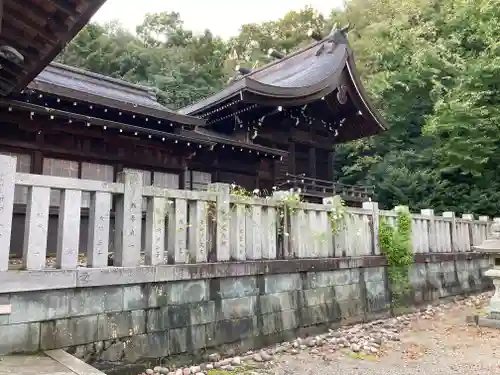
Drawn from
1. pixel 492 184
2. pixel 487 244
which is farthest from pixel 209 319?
pixel 492 184

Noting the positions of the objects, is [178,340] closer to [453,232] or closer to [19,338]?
[19,338]

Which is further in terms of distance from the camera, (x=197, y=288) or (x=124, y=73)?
(x=124, y=73)

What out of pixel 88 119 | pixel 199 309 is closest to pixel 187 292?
pixel 199 309

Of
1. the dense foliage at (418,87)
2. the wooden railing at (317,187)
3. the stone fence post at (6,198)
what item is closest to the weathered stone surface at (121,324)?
the stone fence post at (6,198)

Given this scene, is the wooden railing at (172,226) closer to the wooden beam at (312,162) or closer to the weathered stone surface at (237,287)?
the weathered stone surface at (237,287)

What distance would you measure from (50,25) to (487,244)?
8280 millimetres

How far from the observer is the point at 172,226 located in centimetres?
495

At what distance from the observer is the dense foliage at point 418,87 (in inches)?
625

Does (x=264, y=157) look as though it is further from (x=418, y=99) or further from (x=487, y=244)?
(x=418, y=99)

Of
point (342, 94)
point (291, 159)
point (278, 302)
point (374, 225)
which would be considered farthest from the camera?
point (342, 94)

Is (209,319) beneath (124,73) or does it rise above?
beneath

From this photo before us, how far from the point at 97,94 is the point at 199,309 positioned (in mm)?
7311

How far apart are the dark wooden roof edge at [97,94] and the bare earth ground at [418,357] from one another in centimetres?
650

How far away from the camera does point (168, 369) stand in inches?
179
